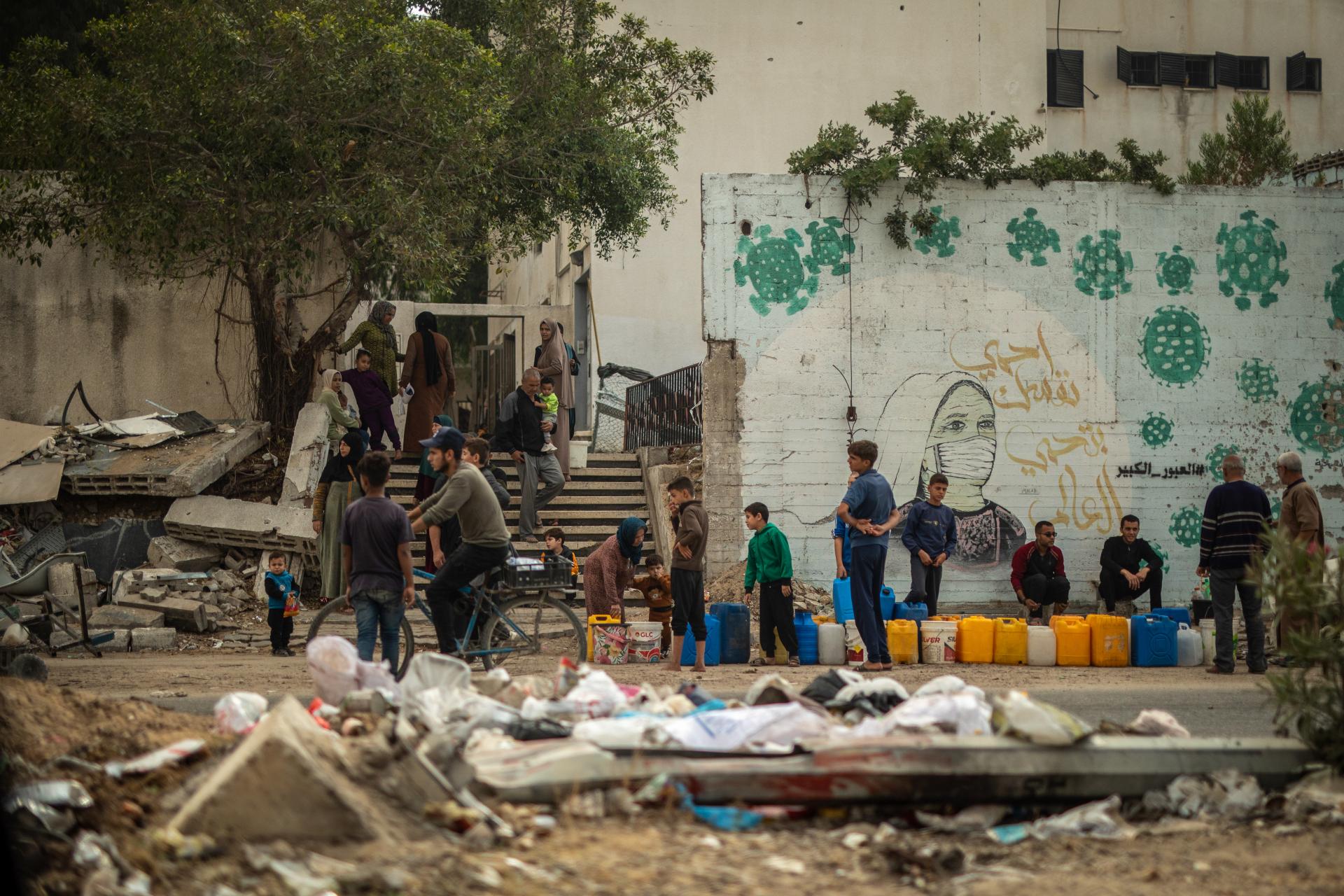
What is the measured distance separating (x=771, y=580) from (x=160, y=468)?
8427 millimetres

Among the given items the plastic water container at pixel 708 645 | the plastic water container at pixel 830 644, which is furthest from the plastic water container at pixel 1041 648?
the plastic water container at pixel 708 645

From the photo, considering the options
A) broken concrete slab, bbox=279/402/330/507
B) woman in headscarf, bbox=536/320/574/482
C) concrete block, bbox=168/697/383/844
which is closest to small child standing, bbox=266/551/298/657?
broken concrete slab, bbox=279/402/330/507

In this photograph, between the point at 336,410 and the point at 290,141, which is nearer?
the point at 336,410

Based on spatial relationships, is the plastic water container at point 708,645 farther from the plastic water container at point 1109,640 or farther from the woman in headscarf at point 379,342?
the woman in headscarf at point 379,342

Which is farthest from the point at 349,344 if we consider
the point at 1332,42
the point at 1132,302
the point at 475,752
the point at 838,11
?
the point at 1332,42

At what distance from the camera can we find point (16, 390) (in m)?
18.2

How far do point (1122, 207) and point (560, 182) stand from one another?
7.76 meters

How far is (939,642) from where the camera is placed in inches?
472

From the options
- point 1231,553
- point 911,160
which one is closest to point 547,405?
point 911,160

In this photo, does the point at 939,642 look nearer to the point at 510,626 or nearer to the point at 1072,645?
the point at 1072,645

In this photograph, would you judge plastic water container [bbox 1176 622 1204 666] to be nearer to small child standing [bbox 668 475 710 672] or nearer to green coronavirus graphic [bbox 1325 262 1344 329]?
small child standing [bbox 668 475 710 672]

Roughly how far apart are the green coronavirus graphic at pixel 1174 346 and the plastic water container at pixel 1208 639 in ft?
13.3

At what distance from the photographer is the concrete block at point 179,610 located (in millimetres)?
13383

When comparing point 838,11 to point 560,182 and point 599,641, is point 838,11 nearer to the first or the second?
point 560,182
